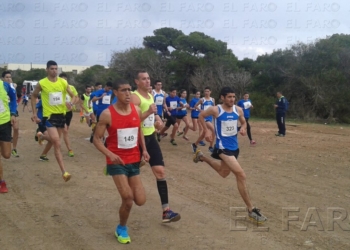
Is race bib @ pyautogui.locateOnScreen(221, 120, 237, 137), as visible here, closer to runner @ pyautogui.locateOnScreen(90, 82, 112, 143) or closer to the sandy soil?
the sandy soil

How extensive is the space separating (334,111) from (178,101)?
15.3 metres

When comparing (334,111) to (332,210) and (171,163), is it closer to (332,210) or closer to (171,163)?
(171,163)

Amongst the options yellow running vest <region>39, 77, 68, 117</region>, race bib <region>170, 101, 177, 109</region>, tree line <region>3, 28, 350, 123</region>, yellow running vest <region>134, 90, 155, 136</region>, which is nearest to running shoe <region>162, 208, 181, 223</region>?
yellow running vest <region>134, 90, 155, 136</region>

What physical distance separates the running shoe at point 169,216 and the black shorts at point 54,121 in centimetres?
326

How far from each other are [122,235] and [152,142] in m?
1.52

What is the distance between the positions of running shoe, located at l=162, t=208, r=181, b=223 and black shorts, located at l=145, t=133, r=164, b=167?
72 cm

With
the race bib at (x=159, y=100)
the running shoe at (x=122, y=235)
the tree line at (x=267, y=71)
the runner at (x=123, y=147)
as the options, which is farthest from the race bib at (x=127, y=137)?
the tree line at (x=267, y=71)

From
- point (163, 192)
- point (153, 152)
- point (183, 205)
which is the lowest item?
point (183, 205)

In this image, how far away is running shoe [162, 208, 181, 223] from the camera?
210 inches

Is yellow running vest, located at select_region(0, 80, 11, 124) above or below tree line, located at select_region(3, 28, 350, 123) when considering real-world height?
below

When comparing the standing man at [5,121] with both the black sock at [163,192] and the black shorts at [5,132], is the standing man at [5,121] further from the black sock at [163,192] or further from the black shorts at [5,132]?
the black sock at [163,192]

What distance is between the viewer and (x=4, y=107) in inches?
283

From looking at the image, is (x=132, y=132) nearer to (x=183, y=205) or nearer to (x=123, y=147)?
(x=123, y=147)

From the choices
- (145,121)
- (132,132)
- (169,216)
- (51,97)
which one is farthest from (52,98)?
(169,216)
